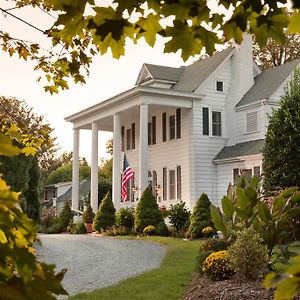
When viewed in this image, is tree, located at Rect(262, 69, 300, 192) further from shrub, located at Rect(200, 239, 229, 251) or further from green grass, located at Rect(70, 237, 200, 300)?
shrub, located at Rect(200, 239, 229, 251)

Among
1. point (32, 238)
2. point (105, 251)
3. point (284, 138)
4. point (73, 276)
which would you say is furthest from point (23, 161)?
point (32, 238)

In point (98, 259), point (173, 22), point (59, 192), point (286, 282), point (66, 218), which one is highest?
point (59, 192)

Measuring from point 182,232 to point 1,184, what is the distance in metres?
20.1

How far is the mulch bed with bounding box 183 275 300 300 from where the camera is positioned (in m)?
7.63

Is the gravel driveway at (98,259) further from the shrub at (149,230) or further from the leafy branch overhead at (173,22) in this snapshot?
the leafy branch overhead at (173,22)

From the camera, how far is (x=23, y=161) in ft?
59.3

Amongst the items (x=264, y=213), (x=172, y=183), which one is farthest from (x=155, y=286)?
(x=172, y=183)

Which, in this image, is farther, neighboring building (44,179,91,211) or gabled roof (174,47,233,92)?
neighboring building (44,179,91,211)

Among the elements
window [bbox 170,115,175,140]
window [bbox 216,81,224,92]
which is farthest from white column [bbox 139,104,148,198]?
window [bbox 216,81,224,92]

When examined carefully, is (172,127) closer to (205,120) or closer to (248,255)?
(205,120)

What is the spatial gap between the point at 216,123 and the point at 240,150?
251 cm

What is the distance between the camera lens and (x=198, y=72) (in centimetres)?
2894

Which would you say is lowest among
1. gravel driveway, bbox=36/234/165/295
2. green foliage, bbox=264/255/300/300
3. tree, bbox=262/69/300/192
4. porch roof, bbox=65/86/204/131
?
gravel driveway, bbox=36/234/165/295

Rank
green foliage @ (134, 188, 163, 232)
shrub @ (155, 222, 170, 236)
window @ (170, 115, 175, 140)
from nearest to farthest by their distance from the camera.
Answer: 1. shrub @ (155, 222, 170, 236)
2. green foliage @ (134, 188, 163, 232)
3. window @ (170, 115, 175, 140)
